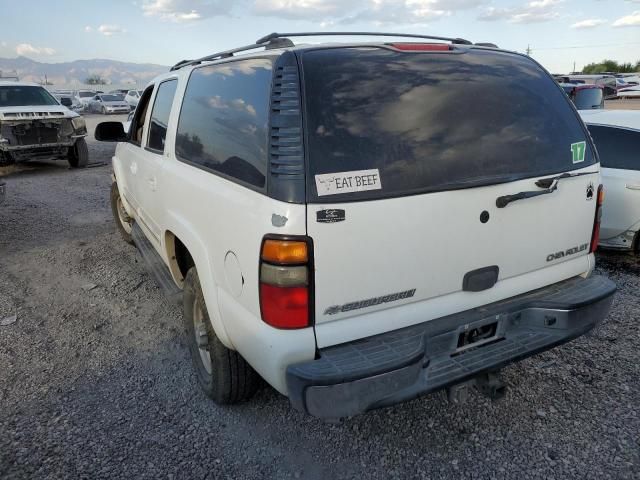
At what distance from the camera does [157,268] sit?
12.7 feet

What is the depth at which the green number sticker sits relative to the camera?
260 centimetres

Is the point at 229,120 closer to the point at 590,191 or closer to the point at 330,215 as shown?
the point at 330,215

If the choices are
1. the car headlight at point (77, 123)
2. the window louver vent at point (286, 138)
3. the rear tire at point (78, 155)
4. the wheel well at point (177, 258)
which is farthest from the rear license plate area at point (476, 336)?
the rear tire at point (78, 155)

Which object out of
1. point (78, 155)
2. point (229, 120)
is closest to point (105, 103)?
point (78, 155)

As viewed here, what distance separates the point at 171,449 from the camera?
8.28ft

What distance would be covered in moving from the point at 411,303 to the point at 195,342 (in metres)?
1.48

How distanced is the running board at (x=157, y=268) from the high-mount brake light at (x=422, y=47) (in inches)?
83.3

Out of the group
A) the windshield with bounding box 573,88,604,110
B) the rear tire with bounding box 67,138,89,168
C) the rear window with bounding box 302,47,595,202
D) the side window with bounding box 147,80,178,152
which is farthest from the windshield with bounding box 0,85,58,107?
the windshield with bounding box 573,88,604,110

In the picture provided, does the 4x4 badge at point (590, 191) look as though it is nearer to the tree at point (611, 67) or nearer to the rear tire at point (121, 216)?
the rear tire at point (121, 216)

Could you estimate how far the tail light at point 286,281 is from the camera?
1924 millimetres

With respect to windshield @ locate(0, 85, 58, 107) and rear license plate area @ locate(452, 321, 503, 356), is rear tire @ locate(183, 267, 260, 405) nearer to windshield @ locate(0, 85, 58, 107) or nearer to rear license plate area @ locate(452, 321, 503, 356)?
rear license plate area @ locate(452, 321, 503, 356)

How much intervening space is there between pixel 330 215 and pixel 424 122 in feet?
2.14

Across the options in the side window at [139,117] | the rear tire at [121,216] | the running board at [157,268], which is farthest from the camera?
the rear tire at [121,216]

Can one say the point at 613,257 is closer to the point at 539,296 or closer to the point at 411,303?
the point at 539,296
